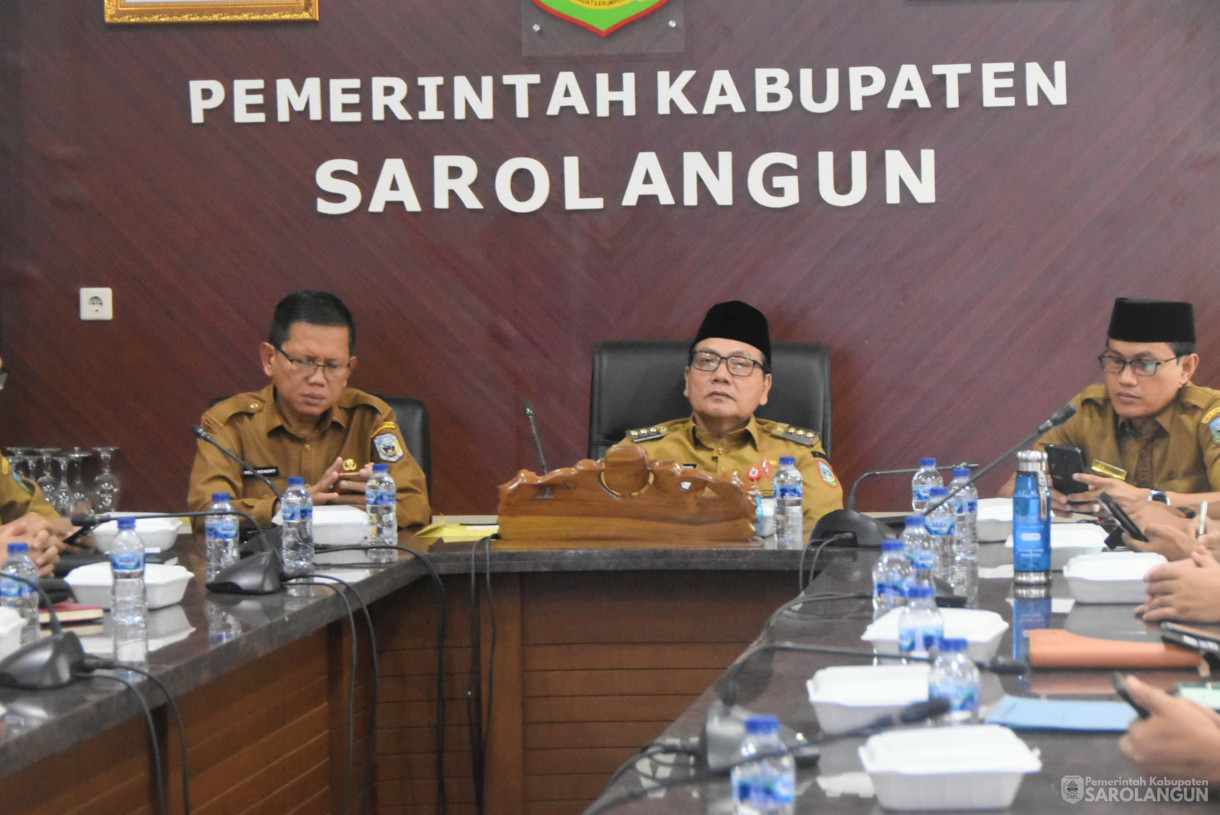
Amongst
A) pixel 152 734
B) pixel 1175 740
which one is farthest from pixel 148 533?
pixel 1175 740

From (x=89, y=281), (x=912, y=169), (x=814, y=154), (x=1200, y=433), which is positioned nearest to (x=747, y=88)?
(x=814, y=154)

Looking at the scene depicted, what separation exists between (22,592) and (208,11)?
107 inches

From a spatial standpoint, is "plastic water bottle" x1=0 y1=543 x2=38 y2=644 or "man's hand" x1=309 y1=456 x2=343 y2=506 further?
"man's hand" x1=309 y1=456 x2=343 y2=506

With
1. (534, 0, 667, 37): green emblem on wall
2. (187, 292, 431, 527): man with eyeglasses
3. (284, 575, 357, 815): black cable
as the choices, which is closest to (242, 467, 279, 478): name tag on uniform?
(187, 292, 431, 527): man with eyeglasses

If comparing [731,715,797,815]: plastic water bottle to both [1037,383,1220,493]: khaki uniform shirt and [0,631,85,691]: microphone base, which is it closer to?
[0,631,85,691]: microphone base

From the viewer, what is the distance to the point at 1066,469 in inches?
115

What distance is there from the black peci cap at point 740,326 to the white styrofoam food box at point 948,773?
2324 mm

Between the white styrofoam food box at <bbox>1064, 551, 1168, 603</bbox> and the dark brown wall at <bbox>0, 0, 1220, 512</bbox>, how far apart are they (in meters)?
2.09

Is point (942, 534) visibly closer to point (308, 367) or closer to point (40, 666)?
point (40, 666)

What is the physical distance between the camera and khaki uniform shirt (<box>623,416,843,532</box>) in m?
3.19

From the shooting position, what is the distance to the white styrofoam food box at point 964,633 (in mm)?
1475

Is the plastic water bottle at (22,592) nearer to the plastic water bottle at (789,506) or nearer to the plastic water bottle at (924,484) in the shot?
the plastic water bottle at (789,506)

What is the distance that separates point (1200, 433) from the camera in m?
3.28

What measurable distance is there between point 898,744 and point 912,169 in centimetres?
314
